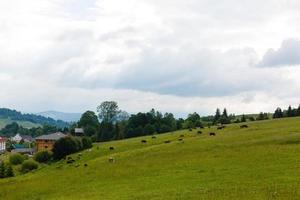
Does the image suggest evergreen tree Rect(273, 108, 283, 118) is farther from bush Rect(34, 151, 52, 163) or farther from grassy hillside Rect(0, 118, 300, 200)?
grassy hillside Rect(0, 118, 300, 200)

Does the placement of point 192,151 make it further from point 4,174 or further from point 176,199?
point 4,174

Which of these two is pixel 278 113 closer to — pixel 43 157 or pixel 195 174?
pixel 43 157

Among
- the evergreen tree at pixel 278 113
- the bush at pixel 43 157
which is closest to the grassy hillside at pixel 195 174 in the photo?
the bush at pixel 43 157

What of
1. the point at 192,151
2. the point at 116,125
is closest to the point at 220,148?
the point at 192,151

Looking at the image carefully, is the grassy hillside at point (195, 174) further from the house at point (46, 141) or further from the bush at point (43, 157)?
the house at point (46, 141)

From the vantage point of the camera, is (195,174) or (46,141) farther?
(46,141)

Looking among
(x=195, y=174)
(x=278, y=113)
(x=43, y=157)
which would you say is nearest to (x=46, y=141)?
(x=43, y=157)

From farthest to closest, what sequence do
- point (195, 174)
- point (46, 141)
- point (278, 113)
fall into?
point (46, 141), point (278, 113), point (195, 174)

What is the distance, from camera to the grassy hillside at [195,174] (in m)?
35.3

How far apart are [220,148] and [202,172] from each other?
15.9m

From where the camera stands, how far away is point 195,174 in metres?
44.9

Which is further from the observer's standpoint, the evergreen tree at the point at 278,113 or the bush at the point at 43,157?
the evergreen tree at the point at 278,113

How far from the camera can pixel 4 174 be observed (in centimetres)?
9762

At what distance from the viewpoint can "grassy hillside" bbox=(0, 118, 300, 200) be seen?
35312 mm
